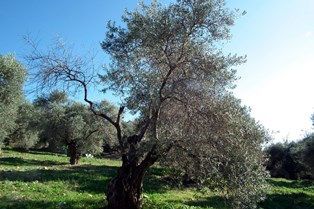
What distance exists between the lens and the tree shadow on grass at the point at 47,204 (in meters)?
13.2

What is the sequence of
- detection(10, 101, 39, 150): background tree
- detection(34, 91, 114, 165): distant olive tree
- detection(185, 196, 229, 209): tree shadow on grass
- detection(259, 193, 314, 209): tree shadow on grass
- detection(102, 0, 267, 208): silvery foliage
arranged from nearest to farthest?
detection(102, 0, 267, 208): silvery foliage → detection(185, 196, 229, 209): tree shadow on grass → detection(259, 193, 314, 209): tree shadow on grass → detection(34, 91, 114, 165): distant olive tree → detection(10, 101, 39, 150): background tree

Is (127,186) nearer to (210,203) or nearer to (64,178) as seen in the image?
(210,203)

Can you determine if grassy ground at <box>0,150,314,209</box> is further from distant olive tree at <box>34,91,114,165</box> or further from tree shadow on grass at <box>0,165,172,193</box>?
distant olive tree at <box>34,91,114,165</box>

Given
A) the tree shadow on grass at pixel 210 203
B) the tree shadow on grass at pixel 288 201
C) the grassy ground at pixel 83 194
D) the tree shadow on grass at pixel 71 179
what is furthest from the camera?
the tree shadow on grass at pixel 288 201

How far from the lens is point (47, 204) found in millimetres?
13867

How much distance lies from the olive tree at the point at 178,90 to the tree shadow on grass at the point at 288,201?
10.8m

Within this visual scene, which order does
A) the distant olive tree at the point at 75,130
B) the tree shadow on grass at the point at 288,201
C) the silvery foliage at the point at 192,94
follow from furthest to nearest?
the distant olive tree at the point at 75,130, the tree shadow on grass at the point at 288,201, the silvery foliage at the point at 192,94

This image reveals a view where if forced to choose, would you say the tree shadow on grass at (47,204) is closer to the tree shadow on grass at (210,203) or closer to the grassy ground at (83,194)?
the grassy ground at (83,194)

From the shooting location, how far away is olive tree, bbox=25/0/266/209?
39.6ft

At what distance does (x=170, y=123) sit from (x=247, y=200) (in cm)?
428

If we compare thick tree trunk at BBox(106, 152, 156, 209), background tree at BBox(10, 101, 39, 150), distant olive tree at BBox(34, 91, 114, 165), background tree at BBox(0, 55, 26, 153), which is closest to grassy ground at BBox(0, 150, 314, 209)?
thick tree trunk at BBox(106, 152, 156, 209)

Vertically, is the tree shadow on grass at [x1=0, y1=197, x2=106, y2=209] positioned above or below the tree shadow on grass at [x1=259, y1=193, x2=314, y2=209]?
above

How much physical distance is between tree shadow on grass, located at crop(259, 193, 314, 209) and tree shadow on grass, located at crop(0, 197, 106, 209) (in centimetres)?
1188

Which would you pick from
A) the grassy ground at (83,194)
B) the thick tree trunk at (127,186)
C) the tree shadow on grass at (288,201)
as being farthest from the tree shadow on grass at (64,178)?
the tree shadow on grass at (288,201)
